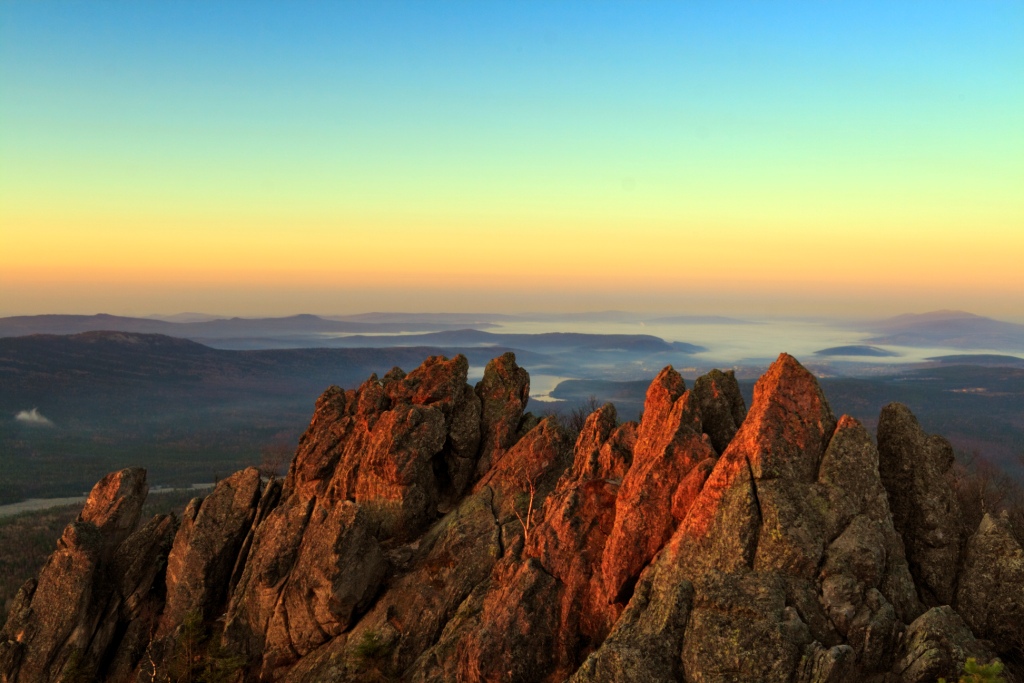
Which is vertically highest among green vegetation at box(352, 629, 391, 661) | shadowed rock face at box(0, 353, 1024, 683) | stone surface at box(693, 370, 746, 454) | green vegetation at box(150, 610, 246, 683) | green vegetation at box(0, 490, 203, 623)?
stone surface at box(693, 370, 746, 454)

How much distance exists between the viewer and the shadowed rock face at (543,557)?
21984 mm

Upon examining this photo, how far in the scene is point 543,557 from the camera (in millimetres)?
29344

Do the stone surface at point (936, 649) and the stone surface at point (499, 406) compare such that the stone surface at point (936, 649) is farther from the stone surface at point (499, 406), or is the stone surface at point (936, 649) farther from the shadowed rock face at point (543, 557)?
the stone surface at point (499, 406)

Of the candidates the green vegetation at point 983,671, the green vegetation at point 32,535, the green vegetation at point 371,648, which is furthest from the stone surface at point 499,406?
the green vegetation at point 32,535

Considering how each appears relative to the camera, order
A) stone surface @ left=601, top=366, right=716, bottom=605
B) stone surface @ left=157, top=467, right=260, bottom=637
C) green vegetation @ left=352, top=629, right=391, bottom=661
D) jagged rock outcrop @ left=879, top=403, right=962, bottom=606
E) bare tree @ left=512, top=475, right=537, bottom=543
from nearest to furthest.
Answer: jagged rock outcrop @ left=879, top=403, right=962, bottom=606 → stone surface @ left=601, top=366, right=716, bottom=605 → green vegetation @ left=352, top=629, right=391, bottom=661 → bare tree @ left=512, top=475, right=537, bottom=543 → stone surface @ left=157, top=467, right=260, bottom=637

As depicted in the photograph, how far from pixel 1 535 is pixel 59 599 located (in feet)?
509

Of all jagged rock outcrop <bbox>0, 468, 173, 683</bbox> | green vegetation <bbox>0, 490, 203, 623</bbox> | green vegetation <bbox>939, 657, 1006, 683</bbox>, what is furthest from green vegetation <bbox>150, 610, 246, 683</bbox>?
green vegetation <bbox>0, 490, 203, 623</bbox>

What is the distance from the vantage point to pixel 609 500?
30.6m

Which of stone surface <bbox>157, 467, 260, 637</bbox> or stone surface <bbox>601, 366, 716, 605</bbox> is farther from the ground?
stone surface <bbox>601, 366, 716, 605</bbox>

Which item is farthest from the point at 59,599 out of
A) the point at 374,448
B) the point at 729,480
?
the point at 729,480

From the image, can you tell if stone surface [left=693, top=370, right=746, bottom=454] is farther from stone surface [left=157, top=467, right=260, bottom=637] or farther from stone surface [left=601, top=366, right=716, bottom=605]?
stone surface [left=157, top=467, right=260, bottom=637]

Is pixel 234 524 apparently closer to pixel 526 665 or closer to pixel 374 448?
pixel 374 448

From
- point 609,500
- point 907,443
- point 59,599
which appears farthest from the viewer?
point 59,599

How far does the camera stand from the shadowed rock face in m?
22.0
